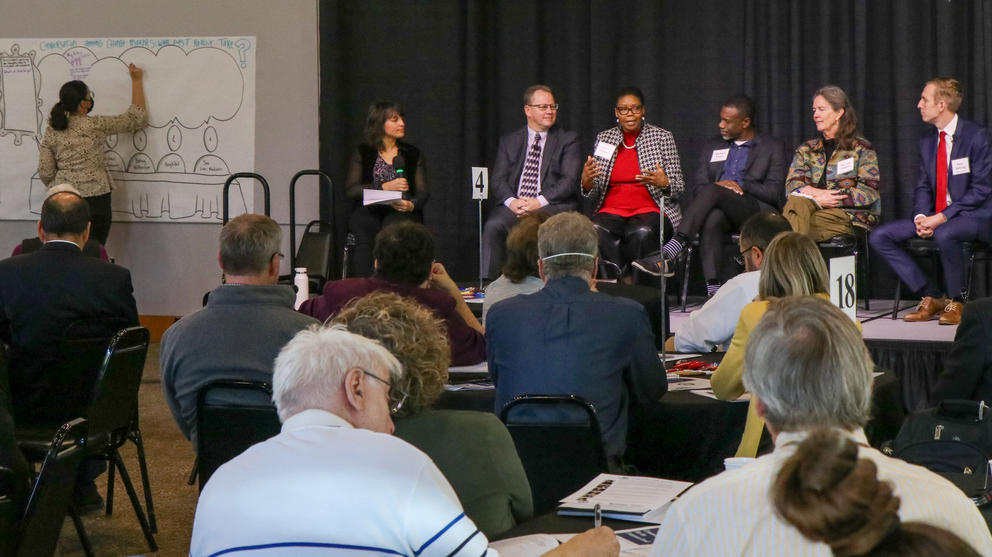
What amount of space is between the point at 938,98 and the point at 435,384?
507 centimetres

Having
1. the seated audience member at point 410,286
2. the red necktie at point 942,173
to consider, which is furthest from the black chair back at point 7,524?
the red necktie at point 942,173

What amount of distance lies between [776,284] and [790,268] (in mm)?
60

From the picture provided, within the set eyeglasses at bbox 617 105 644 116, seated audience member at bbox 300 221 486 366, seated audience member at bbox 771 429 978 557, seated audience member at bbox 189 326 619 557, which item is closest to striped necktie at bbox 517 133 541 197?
eyeglasses at bbox 617 105 644 116

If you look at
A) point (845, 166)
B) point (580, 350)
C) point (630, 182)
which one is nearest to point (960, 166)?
point (845, 166)

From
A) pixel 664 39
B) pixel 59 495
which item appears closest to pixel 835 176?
pixel 664 39

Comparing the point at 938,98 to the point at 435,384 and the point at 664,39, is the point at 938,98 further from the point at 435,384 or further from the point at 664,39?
the point at 435,384

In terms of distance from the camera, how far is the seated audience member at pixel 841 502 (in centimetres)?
108

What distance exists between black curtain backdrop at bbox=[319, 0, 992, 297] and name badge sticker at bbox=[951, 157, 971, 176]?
87 centimetres

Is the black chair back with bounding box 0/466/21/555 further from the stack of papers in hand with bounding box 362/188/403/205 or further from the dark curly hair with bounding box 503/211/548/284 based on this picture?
the stack of papers in hand with bounding box 362/188/403/205

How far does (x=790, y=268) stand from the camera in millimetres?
3297

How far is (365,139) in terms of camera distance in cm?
780

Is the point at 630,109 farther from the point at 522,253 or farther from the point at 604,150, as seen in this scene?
the point at 522,253

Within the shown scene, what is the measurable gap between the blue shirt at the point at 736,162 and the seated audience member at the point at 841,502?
605 centimetres

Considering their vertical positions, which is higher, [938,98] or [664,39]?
[664,39]
